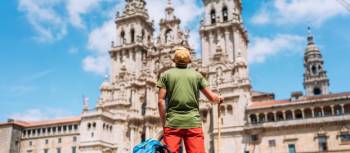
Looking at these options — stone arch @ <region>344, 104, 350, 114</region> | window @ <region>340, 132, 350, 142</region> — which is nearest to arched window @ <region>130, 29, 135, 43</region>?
stone arch @ <region>344, 104, 350, 114</region>

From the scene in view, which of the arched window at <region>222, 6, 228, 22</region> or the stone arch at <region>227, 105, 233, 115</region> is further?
the arched window at <region>222, 6, 228, 22</region>

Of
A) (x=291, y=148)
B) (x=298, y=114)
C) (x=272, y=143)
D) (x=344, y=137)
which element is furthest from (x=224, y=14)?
(x=344, y=137)

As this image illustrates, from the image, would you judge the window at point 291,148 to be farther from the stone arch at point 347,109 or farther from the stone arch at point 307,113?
the stone arch at point 347,109

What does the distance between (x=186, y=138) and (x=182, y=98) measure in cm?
84

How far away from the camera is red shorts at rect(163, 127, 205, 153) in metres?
8.06

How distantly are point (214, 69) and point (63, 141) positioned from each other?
29582 millimetres

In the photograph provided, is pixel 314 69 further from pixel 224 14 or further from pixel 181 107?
pixel 181 107

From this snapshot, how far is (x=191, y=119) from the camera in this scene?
8.16m

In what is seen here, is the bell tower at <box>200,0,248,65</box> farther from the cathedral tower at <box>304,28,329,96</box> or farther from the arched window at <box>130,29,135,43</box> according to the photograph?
the cathedral tower at <box>304,28,329,96</box>

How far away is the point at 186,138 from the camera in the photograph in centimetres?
820

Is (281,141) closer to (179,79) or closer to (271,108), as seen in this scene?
(271,108)

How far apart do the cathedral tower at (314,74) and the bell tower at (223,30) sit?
26321mm

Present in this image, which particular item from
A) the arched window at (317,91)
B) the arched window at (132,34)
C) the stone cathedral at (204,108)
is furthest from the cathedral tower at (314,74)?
the arched window at (132,34)

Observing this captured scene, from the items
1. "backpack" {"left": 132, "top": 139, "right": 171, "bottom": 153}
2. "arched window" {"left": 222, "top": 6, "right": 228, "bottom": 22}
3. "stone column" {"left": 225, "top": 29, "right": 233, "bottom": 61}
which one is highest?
"arched window" {"left": 222, "top": 6, "right": 228, "bottom": 22}
